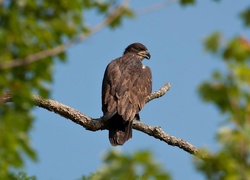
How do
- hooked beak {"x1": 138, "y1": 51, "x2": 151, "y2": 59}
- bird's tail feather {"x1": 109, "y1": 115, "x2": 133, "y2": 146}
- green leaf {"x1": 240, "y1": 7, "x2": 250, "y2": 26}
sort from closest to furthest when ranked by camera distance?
1. green leaf {"x1": 240, "y1": 7, "x2": 250, "y2": 26}
2. bird's tail feather {"x1": 109, "y1": 115, "x2": 133, "y2": 146}
3. hooked beak {"x1": 138, "y1": 51, "x2": 151, "y2": 59}

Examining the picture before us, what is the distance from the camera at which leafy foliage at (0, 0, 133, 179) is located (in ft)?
8.63

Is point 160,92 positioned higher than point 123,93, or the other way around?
point 123,93

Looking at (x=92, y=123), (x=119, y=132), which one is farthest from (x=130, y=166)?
(x=119, y=132)

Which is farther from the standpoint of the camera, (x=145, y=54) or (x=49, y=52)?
(x=145, y=54)

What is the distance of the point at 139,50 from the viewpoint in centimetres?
1103

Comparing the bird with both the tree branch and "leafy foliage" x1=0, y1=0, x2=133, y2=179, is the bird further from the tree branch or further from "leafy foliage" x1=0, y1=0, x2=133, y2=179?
"leafy foliage" x1=0, y1=0, x2=133, y2=179

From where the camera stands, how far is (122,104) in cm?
862

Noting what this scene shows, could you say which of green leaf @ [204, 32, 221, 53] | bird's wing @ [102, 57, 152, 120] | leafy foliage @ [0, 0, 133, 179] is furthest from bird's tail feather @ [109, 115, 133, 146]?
green leaf @ [204, 32, 221, 53]

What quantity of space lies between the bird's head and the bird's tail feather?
8.97ft

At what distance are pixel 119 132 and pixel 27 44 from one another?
18.6ft

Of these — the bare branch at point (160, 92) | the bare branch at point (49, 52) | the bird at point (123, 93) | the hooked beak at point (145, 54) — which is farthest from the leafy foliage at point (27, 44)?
the hooked beak at point (145, 54)

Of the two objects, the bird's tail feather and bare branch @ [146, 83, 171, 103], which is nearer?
the bird's tail feather

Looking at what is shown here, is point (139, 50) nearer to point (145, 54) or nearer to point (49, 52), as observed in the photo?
point (145, 54)

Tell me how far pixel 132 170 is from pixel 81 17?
1063 millimetres
